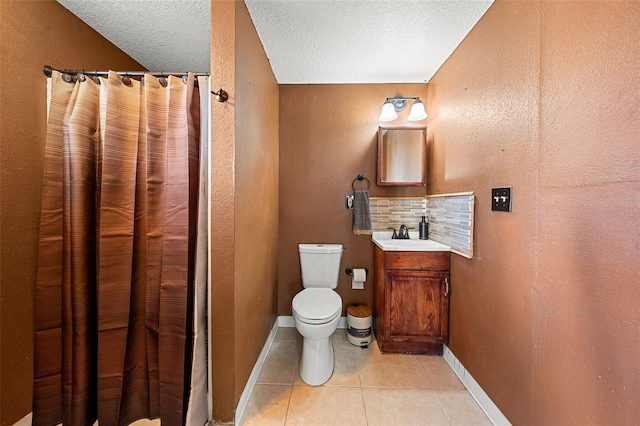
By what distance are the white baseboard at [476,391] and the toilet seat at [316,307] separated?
0.88 meters

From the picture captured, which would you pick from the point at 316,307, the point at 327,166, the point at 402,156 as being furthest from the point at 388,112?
the point at 316,307

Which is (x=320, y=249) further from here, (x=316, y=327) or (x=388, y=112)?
(x=388, y=112)

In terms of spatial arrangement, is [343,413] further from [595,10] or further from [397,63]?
[397,63]

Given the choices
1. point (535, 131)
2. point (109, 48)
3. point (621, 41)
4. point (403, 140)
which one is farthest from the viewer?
point (403, 140)

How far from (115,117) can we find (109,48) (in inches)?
36.8

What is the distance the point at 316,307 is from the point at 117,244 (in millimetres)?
1155

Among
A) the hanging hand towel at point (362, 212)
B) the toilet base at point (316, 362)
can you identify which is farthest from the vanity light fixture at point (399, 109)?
the toilet base at point (316, 362)

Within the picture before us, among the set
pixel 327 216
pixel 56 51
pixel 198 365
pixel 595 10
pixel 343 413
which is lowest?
pixel 343 413

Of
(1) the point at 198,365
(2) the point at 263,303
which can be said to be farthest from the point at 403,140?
(1) the point at 198,365

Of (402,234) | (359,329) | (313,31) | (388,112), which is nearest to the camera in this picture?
(313,31)

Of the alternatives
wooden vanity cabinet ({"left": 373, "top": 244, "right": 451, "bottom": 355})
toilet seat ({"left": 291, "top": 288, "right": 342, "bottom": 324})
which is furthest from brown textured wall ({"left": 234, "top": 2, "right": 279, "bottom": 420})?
wooden vanity cabinet ({"left": 373, "top": 244, "right": 451, "bottom": 355})

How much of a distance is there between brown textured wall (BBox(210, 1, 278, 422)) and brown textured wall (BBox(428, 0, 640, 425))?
53.7 inches

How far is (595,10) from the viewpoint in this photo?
761mm

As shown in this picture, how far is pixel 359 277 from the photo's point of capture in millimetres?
1959
